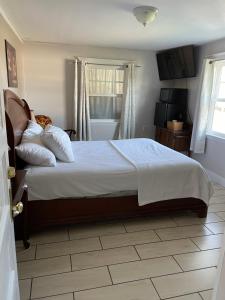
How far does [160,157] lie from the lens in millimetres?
2787

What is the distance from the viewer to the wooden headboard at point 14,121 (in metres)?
2.01

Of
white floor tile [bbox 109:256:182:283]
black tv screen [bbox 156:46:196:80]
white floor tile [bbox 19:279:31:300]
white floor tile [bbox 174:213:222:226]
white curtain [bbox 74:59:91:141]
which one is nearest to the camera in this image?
white floor tile [bbox 19:279:31:300]

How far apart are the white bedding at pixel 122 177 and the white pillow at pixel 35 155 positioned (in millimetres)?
65

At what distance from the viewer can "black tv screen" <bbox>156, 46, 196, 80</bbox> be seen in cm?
416

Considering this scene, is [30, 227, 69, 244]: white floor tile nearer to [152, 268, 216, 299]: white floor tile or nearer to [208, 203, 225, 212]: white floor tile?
[152, 268, 216, 299]: white floor tile

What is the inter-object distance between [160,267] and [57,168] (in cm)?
127

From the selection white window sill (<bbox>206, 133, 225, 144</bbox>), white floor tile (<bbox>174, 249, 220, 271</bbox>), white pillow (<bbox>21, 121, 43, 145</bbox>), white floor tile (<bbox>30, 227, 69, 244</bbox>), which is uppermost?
white pillow (<bbox>21, 121, 43, 145</bbox>)

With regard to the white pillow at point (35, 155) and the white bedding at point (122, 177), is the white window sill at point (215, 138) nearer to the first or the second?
the white bedding at point (122, 177)

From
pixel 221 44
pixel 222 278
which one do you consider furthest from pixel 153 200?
pixel 221 44

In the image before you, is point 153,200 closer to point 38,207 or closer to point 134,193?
point 134,193

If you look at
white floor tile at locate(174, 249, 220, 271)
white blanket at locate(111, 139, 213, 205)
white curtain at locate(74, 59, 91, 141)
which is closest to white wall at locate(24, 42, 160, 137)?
white curtain at locate(74, 59, 91, 141)

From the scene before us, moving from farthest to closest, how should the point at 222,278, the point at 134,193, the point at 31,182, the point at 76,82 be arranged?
the point at 76,82 → the point at 134,193 → the point at 31,182 → the point at 222,278

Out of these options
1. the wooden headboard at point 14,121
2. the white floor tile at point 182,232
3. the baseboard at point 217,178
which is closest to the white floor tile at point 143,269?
the white floor tile at point 182,232

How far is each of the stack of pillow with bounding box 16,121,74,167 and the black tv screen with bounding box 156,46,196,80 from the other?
2852 mm
